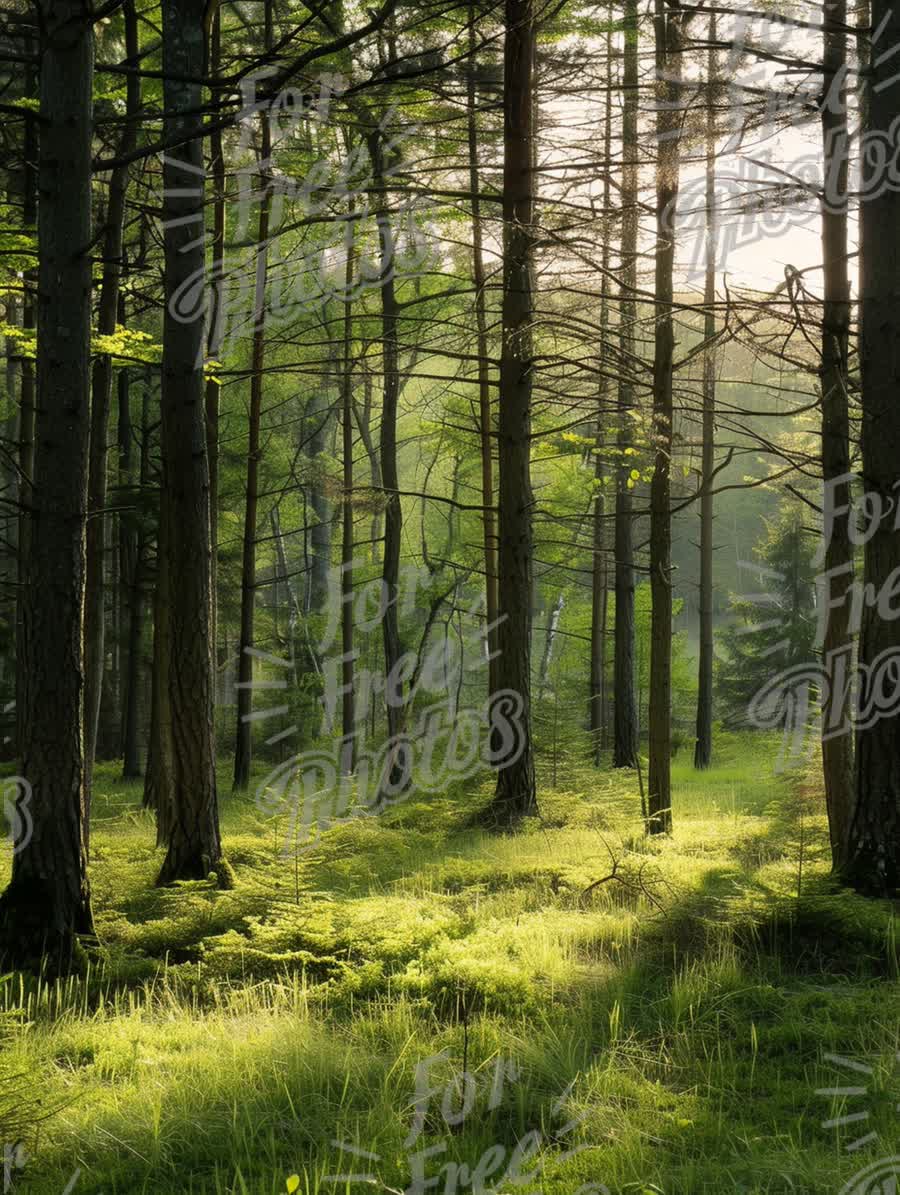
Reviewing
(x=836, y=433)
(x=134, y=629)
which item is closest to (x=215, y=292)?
(x=836, y=433)

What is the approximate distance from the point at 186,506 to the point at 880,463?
510 cm

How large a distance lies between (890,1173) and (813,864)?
4.42 metres

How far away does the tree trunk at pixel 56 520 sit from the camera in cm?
606

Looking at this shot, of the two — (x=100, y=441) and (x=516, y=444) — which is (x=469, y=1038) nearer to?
(x=516, y=444)

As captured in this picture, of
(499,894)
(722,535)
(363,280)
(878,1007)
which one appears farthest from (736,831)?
(722,535)

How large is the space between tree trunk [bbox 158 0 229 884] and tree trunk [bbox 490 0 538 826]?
157 inches

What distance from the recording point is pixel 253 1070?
4.32 meters

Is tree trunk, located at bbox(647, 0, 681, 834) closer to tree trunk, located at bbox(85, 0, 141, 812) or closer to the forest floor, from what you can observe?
the forest floor

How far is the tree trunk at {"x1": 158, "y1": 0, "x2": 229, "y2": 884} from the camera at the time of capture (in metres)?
7.95

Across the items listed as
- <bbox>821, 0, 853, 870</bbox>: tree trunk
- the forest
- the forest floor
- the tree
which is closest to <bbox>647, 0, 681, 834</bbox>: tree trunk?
the forest

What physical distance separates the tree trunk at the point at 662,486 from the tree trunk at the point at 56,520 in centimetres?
559

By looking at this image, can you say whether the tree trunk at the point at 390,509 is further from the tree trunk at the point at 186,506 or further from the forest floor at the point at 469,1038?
the forest floor at the point at 469,1038

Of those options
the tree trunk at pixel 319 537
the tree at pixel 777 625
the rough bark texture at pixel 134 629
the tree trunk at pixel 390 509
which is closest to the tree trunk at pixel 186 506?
the tree trunk at pixel 390 509

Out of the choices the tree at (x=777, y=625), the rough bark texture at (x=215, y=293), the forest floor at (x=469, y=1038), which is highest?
the rough bark texture at (x=215, y=293)
